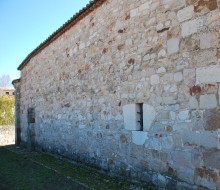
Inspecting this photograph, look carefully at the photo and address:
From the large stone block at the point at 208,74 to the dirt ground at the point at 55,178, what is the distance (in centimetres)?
214

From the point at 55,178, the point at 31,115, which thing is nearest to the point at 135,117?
the point at 55,178

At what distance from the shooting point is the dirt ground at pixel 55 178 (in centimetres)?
521

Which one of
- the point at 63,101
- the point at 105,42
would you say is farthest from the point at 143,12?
the point at 63,101

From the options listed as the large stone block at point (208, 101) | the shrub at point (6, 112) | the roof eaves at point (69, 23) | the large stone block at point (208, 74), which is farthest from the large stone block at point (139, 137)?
the shrub at point (6, 112)

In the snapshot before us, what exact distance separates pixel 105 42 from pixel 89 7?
3.75 ft

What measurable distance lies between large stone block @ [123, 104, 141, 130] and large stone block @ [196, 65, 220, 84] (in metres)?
1.59

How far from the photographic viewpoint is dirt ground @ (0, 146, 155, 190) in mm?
5207

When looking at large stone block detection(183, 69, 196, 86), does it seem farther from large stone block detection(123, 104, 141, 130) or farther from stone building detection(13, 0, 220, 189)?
large stone block detection(123, 104, 141, 130)

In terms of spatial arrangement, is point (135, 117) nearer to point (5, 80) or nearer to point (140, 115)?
point (140, 115)

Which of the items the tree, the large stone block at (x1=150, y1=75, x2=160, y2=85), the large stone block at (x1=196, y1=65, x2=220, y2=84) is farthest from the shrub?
the tree

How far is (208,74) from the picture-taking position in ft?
12.9

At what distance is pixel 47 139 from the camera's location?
33.0 feet

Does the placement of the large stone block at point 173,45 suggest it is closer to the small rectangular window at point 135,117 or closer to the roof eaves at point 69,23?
the small rectangular window at point 135,117

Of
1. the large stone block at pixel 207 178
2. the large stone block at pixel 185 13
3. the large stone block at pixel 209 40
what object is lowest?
the large stone block at pixel 207 178
